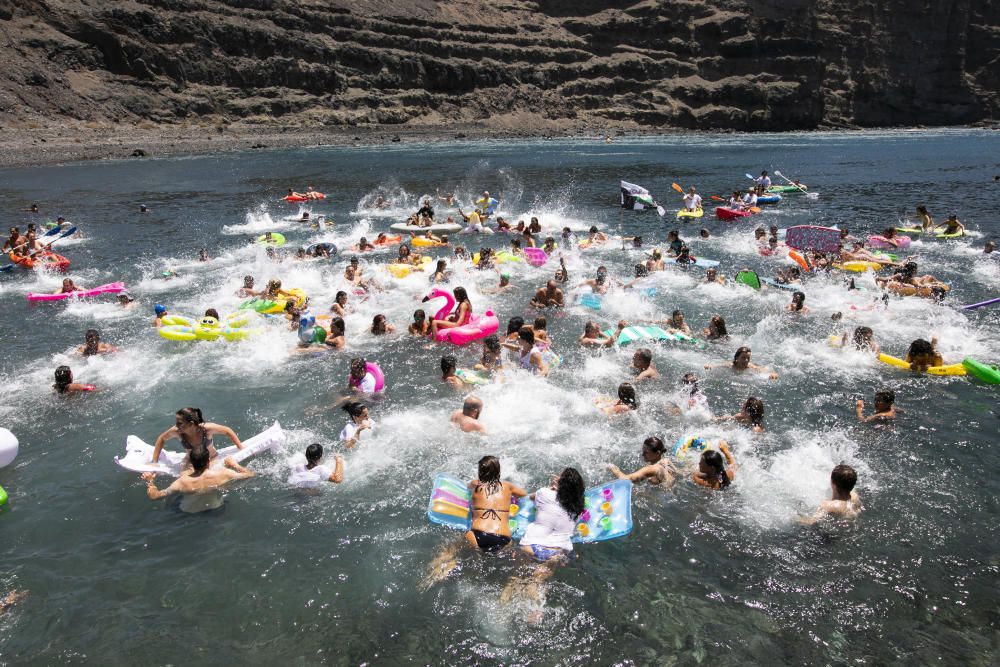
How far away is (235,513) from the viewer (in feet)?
24.8

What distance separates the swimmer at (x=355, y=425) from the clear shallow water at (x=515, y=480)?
214 mm

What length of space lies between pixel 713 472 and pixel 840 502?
143cm

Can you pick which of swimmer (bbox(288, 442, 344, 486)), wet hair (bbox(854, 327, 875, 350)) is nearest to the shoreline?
swimmer (bbox(288, 442, 344, 486))

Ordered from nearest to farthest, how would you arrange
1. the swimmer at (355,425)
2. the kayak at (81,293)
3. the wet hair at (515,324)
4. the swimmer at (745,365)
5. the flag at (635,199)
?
1. the swimmer at (355,425)
2. the swimmer at (745,365)
3. the wet hair at (515,324)
4. the kayak at (81,293)
5. the flag at (635,199)

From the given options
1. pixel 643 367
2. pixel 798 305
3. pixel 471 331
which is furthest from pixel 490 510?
pixel 798 305

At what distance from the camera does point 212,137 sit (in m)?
67.1

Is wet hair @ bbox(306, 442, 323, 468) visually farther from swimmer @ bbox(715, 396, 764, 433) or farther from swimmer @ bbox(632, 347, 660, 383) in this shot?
swimmer @ bbox(715, 396, 764, 433)

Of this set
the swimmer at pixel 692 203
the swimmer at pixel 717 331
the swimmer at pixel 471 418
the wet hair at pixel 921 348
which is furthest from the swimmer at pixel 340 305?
the swimmer at pixel 692 203

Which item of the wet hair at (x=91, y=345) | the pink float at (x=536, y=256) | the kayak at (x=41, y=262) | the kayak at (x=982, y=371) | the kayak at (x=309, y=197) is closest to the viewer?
the kayak at (x=982, y=371)

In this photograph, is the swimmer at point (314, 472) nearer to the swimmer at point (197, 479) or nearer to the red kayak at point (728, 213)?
the swimmer at point (197, 479)

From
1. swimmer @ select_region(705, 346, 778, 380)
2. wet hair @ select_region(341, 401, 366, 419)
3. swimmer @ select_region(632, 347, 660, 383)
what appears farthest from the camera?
swimmer @ select_region(705, 346, 778, 380)

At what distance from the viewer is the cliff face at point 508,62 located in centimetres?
6750

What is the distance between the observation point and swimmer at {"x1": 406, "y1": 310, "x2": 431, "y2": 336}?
13.0 m

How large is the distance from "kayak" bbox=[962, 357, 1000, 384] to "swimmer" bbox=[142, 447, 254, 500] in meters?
12.0
